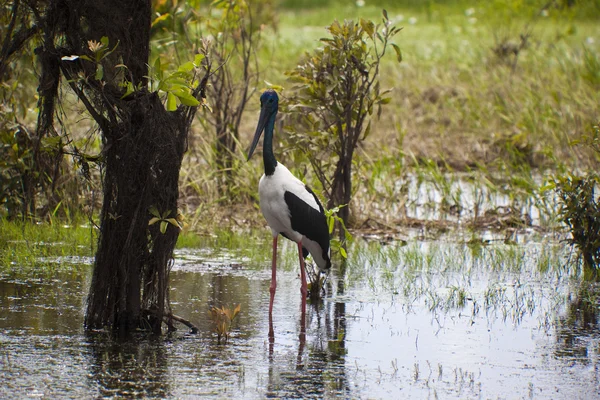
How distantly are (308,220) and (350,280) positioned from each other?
45.7 inches

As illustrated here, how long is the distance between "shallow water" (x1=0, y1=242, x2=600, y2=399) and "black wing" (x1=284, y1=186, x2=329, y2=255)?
52 centimetres

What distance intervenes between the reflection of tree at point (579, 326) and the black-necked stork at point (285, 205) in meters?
1.72

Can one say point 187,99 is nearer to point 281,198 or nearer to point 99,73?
point 99,73

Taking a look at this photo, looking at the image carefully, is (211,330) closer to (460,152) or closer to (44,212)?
(44,212)

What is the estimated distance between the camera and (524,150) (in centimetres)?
1293

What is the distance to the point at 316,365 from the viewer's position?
5.46 metres

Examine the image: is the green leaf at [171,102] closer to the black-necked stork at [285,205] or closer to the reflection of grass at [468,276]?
the black-necked stork at [285,205]

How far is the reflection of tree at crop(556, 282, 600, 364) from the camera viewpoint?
5.89 m

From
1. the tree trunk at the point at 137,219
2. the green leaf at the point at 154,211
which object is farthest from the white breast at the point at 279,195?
the green leaf at the point at 154,211

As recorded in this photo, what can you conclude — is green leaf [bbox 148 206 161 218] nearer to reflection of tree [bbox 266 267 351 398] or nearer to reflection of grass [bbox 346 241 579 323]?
reflection of tree [bbox 266 267 351 398]

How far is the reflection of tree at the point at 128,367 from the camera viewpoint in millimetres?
4852

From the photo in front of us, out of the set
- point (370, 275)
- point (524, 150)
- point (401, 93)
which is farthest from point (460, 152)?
point (370, 275)

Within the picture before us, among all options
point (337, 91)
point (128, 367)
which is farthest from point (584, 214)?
point (128, 367)

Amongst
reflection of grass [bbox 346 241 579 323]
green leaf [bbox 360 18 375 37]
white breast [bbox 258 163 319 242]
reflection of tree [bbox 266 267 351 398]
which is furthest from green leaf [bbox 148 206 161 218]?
green leaf [bbox 360 18 375 37]
